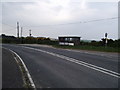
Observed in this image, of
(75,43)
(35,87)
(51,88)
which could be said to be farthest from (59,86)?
(75,43)

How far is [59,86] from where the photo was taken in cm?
644

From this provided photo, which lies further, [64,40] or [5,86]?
[64,40]

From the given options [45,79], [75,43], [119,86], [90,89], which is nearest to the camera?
[90,89]

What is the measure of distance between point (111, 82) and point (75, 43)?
39.7 meters

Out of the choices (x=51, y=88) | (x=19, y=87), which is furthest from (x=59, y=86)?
(x=19, y=87)

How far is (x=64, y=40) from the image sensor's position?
47781mm

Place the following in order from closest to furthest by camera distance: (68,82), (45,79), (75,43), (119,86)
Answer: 1. (119,86)
2. (68,82)
3. (45,79)
4. (75,43)

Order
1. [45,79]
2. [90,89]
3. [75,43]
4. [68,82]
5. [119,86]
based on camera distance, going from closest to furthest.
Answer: [90,89]
[119,86]
[68,82]
[45,79]
[75,43]

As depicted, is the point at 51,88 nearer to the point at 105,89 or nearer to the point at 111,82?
the point at 105,89

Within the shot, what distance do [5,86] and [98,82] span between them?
11.8ft

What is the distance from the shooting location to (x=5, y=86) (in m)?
6.41

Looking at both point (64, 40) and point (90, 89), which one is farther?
point (64, 40)

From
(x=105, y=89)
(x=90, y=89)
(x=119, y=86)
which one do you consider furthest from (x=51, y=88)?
(x=119, y=86)

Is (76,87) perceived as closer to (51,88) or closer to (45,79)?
(51,88)
